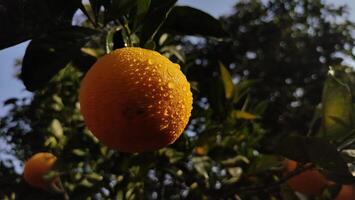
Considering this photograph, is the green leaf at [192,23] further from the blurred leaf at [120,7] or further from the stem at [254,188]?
the stem at [254,188]

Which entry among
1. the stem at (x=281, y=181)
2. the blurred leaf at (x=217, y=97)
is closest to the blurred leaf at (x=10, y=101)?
the blurred leaf at (x=217, y=97)

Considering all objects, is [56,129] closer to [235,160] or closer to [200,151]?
[200,151]

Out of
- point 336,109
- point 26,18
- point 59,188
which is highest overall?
point 26,18

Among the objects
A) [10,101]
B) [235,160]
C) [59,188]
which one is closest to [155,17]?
[235,160]

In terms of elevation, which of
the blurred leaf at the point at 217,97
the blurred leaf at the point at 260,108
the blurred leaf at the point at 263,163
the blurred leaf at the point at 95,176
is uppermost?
the blurred leaf at the point at 217,97

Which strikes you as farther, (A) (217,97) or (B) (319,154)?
(A) (217,97)
